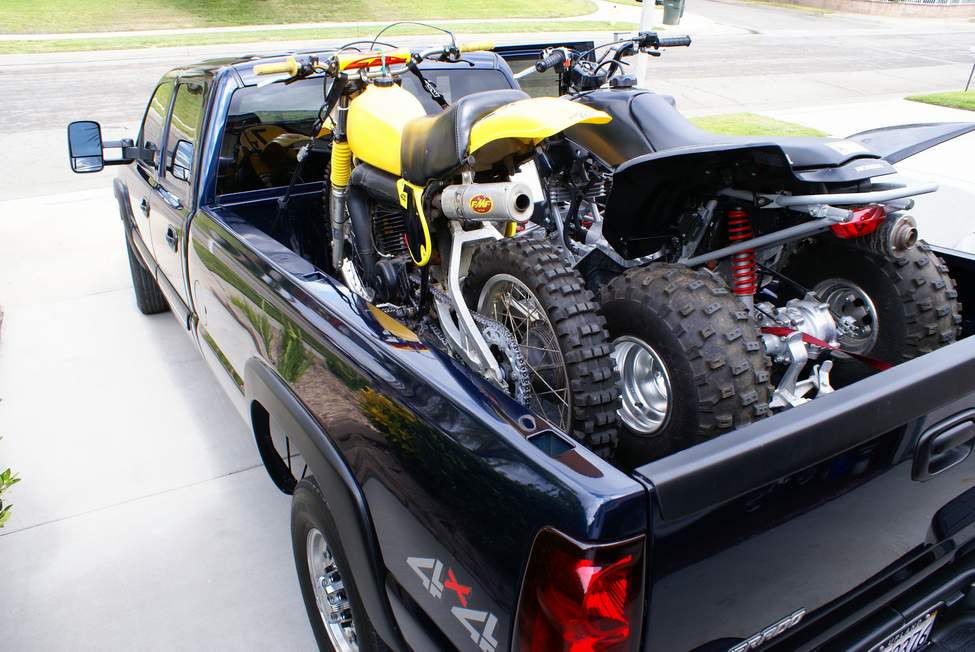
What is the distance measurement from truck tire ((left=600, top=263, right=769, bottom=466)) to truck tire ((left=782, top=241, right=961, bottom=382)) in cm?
69

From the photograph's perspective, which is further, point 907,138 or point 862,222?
point 907,138

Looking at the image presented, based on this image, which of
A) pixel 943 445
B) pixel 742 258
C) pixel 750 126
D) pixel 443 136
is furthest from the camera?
pixel 750 126

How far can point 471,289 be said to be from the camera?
99.3 inches

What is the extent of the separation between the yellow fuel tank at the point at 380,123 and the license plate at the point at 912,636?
1989 mm

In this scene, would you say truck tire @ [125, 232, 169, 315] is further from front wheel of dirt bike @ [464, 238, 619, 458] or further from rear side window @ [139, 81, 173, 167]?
front wheel of dirt bike @ [464, 238, 619, 458]

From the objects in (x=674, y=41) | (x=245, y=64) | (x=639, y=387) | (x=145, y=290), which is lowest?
(x=145, y=290)

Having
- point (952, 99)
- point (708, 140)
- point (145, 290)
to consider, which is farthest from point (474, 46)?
point (952, 99)

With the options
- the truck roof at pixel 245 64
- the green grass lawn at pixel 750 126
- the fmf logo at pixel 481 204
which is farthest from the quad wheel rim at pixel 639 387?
the green grass lawn at pixel 750 126

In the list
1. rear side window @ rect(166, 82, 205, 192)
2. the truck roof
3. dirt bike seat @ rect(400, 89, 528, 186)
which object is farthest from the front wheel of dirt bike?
rear side window @ rect(166, 82, 205, 192)

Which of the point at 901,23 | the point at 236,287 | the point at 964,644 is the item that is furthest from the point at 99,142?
the point at 901,23

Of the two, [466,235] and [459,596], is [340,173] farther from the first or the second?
[459,596]

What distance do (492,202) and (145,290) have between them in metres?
3.87

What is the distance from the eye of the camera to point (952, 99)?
41.8 feet

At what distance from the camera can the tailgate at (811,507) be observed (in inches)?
53.0
